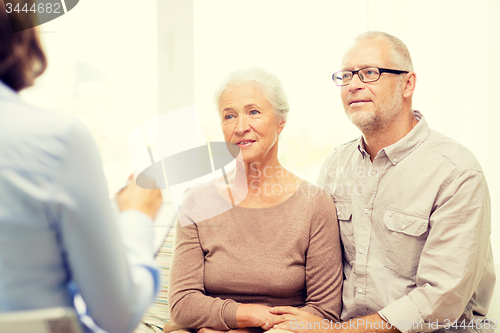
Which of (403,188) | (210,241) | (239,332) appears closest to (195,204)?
(210,241)

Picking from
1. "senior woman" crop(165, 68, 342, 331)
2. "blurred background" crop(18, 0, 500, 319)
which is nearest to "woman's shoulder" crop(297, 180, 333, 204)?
"senior woman" crop(165, 68, 342, 331)

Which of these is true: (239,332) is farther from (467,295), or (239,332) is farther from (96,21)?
(96,21)

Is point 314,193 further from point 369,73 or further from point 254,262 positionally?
point 369,73

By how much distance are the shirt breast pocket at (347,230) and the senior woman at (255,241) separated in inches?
1.7

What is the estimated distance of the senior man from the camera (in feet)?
2.96

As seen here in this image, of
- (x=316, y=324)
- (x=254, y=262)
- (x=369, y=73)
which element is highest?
(x=369, y=73)

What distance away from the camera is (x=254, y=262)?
1004 mm

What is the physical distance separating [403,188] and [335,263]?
1.02ft

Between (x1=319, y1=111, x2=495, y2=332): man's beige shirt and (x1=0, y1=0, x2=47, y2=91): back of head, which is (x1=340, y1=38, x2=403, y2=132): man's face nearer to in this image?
(x1=319, y1=111, x2=495, y2=332): man's beige shirt

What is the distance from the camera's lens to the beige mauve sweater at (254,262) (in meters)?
0.97

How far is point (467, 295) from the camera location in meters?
0.91

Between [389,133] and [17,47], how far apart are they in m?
1.03

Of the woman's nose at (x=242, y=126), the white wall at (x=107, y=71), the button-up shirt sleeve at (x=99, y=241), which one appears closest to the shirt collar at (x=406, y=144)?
the woman's nose at (x=242, y=126)

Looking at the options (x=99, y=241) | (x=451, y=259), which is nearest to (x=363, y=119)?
(x=451, y=259)
